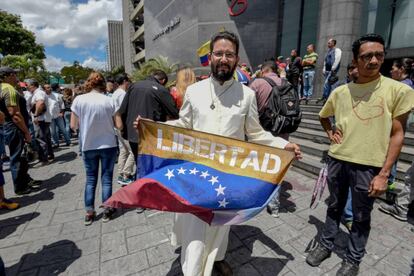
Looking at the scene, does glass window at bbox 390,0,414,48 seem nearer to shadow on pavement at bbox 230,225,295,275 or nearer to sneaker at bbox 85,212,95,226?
shadow on pavement at bbox 230,225,295,275

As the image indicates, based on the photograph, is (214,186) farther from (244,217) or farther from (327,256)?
(327,256)

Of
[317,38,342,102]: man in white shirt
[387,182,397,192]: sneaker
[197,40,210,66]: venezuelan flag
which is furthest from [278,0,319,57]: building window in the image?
[387,182,397,192]: sneaker

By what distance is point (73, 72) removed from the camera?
80875 mm

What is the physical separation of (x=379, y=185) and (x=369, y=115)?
0.62 metres

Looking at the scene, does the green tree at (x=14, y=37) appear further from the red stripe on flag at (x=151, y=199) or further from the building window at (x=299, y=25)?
the red stripe on flag at (x=151, y=199)

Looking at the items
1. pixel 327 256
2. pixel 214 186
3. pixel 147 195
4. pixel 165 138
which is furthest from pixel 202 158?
pixel 327 256

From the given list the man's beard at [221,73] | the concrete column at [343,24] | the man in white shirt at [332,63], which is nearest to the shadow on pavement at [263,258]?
the man's beard at [221,73]

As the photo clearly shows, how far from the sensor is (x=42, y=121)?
253 inches

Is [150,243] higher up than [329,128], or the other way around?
[329,128]

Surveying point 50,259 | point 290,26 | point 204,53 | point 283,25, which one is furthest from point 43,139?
point 283,25

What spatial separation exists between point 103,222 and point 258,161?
8.75 feet

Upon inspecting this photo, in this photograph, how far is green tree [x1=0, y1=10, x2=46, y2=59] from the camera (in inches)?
1486

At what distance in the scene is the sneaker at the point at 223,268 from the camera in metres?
2.31

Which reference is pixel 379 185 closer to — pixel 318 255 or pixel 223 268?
pixel 318 255
